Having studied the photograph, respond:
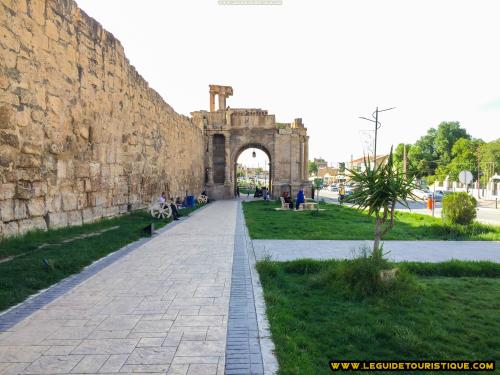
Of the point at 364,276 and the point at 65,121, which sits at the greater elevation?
the point at 65,121

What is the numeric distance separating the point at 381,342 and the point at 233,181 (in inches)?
1184

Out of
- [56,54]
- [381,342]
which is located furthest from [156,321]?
[56,54]

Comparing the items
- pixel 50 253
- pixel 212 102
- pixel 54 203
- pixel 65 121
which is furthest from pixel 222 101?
pixel 50 253

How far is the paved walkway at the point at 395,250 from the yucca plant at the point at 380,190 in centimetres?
155

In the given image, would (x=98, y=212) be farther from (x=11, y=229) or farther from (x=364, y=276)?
(x=364, y=276)

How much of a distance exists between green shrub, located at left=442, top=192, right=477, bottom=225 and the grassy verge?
32.8 feet

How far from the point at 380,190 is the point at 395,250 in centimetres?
358

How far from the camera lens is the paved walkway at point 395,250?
7.94 meters

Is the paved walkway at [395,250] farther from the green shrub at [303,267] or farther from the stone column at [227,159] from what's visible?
the stone column at [227,159]

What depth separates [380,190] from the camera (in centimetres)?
584

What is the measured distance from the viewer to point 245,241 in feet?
31.7

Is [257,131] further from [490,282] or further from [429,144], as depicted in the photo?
[429,144]

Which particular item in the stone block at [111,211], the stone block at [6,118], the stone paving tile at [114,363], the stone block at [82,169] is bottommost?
the stone paving tile at [114,363]

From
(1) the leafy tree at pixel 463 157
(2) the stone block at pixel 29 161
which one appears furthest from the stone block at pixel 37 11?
(1) the leafy tree at pixel 463 157
